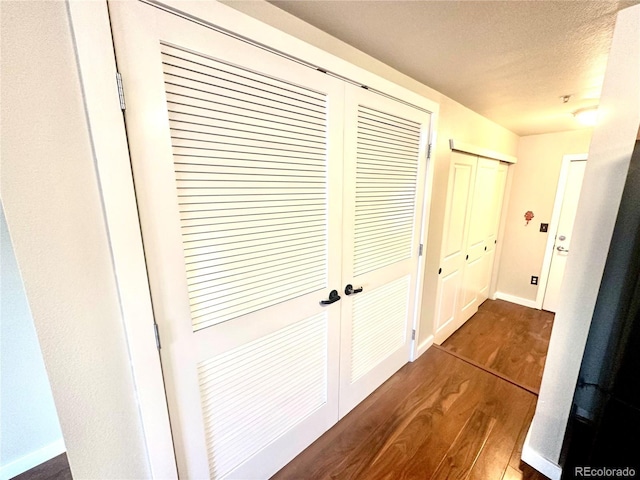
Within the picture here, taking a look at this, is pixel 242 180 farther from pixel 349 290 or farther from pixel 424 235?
pixel 424 235

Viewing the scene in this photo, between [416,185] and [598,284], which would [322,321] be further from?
[598,284]

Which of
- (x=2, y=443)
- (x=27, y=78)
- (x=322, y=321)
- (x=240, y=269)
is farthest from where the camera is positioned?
(x=322, y=321)

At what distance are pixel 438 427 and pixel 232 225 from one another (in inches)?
71.5

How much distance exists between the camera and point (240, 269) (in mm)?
1017

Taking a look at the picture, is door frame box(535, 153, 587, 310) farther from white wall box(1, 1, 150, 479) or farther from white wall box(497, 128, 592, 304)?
white wall box(1, 1, 150, 479)

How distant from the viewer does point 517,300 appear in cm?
353

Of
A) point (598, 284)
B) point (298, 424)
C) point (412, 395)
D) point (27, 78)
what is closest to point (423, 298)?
point (412, 395)

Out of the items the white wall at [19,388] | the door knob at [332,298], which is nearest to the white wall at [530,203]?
the door knob at [332,298]

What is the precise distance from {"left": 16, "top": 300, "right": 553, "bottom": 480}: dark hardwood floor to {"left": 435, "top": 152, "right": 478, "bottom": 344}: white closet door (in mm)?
345

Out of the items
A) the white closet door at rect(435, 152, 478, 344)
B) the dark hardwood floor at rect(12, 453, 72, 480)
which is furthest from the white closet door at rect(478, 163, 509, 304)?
the dark hardwood floor at rect(12, 453, 72, 480)

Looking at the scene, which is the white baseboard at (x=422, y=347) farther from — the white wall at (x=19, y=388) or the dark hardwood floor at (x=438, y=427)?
the white wall at (x=19, y=388)

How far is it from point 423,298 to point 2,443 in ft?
9.05

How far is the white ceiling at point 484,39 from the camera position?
1.00m

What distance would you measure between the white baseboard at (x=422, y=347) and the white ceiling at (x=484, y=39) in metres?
2.12
